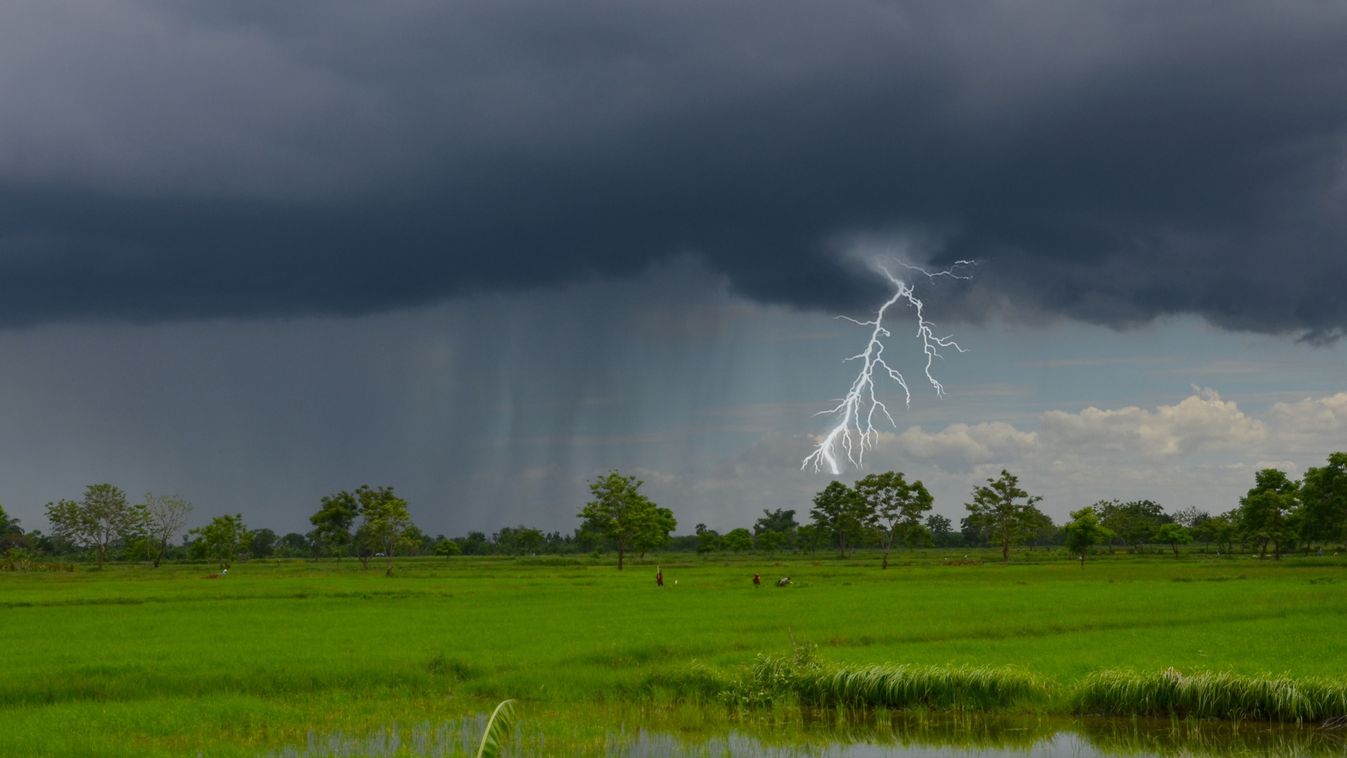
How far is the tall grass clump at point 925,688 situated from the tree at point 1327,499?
85444mm

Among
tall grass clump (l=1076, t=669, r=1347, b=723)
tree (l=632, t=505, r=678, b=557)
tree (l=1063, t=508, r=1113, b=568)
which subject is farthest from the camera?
tree (l=632, t=505, r=678, b=557)

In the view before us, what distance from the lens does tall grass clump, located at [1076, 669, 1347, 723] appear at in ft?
62.7

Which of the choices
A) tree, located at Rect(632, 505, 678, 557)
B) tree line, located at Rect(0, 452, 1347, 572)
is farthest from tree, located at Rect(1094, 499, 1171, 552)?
tree, located at Rect(632, 505, 678, 557)

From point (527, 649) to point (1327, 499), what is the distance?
89.4 m


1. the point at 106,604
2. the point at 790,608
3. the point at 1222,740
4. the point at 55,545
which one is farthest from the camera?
the point at 55,545

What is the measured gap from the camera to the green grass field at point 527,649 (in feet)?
64.6

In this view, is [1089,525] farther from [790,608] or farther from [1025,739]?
[1025,739]

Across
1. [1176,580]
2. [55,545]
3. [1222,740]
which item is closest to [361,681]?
[1222,740]

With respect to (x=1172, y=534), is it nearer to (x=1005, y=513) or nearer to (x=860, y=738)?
(x=1005, y=513)

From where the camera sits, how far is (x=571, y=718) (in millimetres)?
20172

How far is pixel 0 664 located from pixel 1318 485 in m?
101

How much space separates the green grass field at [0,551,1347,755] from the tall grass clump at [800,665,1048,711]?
88 cm

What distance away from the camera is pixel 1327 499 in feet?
294

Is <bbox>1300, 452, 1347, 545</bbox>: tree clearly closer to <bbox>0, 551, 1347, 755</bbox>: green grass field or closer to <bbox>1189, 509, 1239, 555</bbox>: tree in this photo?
<bbox>1189, 509, 1239, 555</bbox>: tree
